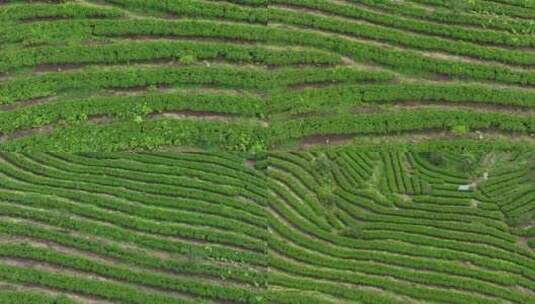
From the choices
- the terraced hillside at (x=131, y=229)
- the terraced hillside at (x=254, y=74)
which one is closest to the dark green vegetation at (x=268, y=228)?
the terraced hillside at (x=131, y=229)

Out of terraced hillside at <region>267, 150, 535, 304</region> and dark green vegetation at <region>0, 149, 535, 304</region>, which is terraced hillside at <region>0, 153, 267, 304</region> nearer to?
dark green vegetation at <region>0, 149, 535, 304</region>

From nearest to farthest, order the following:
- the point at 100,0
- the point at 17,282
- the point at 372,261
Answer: the point at 17,282
the point at 372,261
the point at 100,0

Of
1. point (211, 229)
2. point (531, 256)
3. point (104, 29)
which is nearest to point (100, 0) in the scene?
point (104, 29)

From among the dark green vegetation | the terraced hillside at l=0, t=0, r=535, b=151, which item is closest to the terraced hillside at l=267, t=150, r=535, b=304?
the dark green vegetation

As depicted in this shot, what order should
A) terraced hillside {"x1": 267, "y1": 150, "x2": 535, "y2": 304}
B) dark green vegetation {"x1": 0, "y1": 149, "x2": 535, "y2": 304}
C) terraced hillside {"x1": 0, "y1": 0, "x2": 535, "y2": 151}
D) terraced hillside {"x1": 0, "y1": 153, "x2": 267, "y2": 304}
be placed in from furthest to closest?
terraced hillside {"x1": 0, "y1": 0, "x2": 535, "y2": 151} < terraced hillside {"x1": 267, "y1": 150, "x2": 535, "y2": 304} < dark green vegetation {"x1": 0, "y1": 149, "x2": 535, "y2": 304} < terraced hillside {"x1": 0, "y1": 153, "x2": 267, "y2": 304}

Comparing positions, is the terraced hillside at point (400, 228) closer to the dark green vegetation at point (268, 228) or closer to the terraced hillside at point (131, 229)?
the dark green vegetation at point (268, 228)

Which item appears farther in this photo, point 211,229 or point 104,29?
point 104,29

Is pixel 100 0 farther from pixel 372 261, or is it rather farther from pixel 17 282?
pixel 372 261
